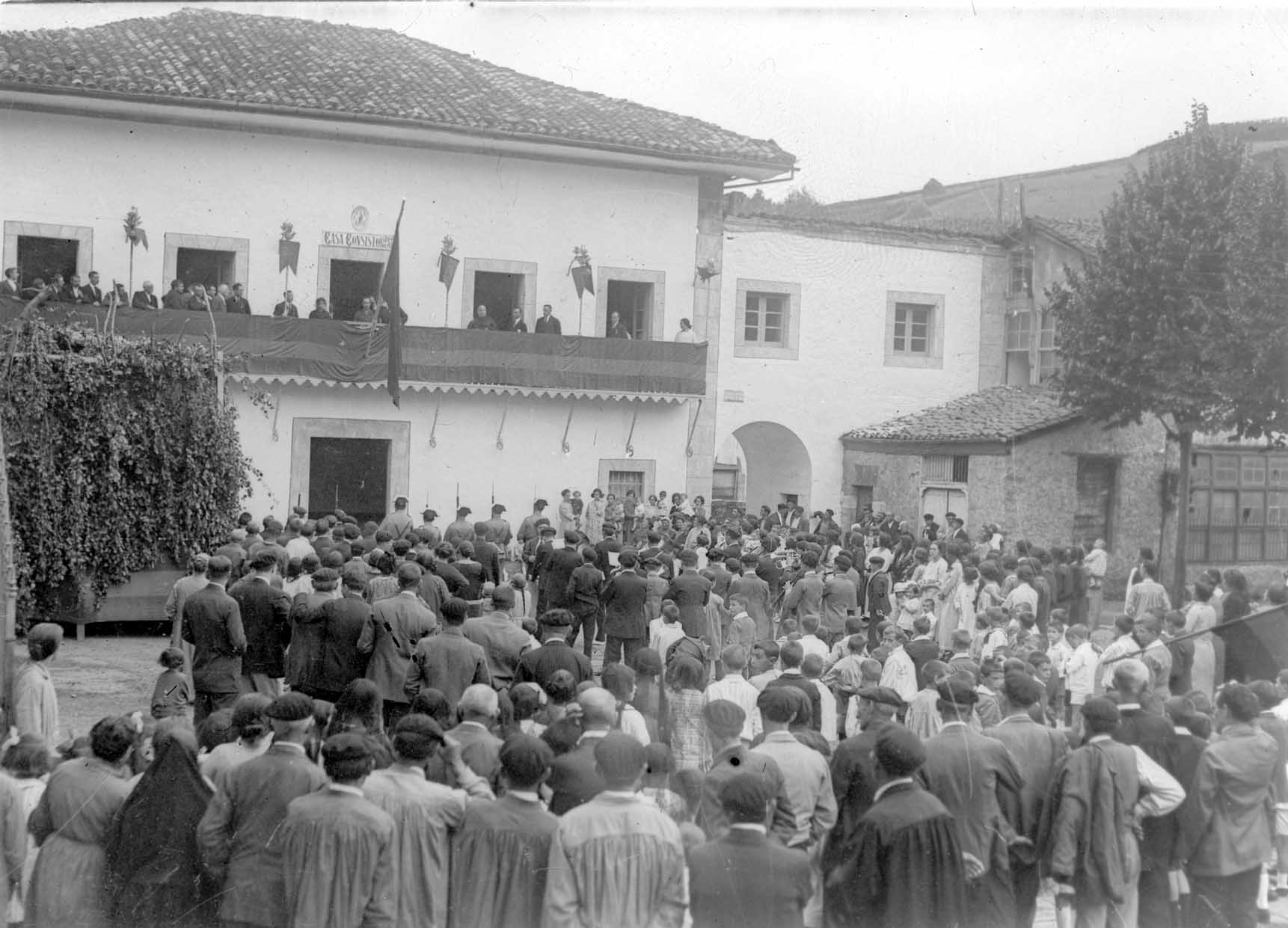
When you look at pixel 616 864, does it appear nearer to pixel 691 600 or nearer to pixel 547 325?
pixel 691 600

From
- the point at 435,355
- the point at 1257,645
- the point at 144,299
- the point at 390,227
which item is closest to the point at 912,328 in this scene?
the point at 435,355

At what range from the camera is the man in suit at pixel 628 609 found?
12.5m

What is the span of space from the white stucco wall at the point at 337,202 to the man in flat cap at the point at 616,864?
18142 mm

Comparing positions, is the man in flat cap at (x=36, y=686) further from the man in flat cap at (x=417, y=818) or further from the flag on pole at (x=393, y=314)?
the flag on pole at (x=393, y=314)

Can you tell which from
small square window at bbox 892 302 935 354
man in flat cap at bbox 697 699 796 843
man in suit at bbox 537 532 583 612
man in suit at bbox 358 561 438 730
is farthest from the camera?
small square window at bbox 892 302 935 354

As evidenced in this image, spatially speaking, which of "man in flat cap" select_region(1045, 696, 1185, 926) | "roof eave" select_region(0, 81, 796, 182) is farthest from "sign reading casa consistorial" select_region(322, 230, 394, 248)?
"man in flat cap" select_region(1045, 696, 1185, 926)

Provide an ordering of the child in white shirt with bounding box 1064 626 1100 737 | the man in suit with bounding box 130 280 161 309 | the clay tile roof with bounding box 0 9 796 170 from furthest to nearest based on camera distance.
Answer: the clay tile roof with bounding box 0 9 796 170 < the man in suit with bounding box 130 280 161 309 < the child in white shirt with bounding box 1064 626 1100 737

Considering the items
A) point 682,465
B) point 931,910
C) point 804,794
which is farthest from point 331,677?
point 682,465

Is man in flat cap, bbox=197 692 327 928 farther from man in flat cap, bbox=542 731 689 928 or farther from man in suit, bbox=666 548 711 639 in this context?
man in suit, bbox=666 548 711 639

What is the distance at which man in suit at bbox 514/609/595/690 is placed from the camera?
8836 mm

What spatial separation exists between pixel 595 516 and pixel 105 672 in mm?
9562

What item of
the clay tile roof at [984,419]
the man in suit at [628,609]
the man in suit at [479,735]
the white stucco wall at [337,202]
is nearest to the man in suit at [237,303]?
the white stucco wall at [337,202]

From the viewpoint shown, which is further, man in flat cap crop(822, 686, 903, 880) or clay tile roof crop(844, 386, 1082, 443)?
clay tile roof crop(844, 386, 1082, 443)

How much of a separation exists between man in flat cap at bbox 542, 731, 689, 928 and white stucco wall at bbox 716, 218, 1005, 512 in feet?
66.3
